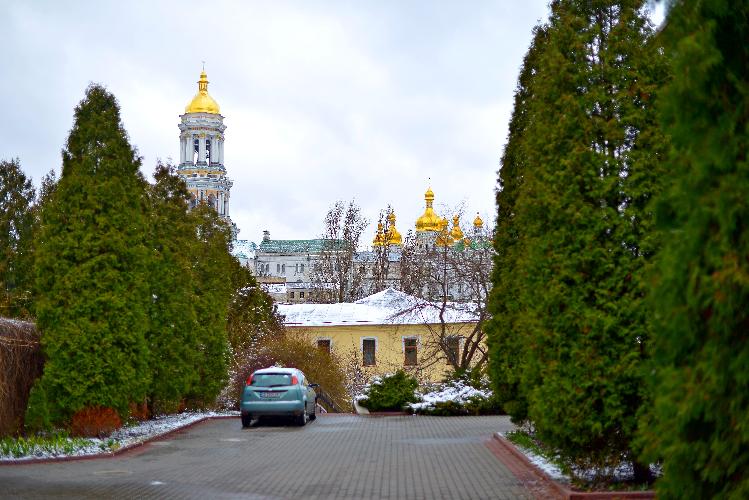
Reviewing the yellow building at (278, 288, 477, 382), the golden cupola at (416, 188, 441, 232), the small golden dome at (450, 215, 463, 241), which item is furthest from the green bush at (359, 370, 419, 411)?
the golden cupola at (416, 188, 441, 232)

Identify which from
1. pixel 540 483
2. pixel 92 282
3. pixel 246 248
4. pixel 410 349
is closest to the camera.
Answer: pixel 540 483

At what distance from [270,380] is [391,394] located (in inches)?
284

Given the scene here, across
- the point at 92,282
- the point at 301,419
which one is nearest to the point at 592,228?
the point at 92,282

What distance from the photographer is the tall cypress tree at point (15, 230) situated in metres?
28.0

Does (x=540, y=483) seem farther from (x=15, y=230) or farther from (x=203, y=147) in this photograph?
(x=203, y=147)

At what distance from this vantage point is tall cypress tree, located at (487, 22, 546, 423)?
17.4 metres

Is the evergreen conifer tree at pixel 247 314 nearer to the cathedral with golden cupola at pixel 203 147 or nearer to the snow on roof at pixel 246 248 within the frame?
the cathedral with golden cupola at pixel 203 147

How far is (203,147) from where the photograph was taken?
10125 centimetres

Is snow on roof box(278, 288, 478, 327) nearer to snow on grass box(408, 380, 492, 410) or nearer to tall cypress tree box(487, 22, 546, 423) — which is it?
snow on grass box(408, 380, 492, 410)

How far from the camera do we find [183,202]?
2653 cm

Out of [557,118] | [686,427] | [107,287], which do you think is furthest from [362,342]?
[686,427]

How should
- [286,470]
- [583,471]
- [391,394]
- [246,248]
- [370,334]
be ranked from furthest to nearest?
[246,248] < [370,334] < [391,394] < [286,470] < [583,471]

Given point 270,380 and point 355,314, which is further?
point 355,314

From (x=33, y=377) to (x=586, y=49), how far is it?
12.7 meters
